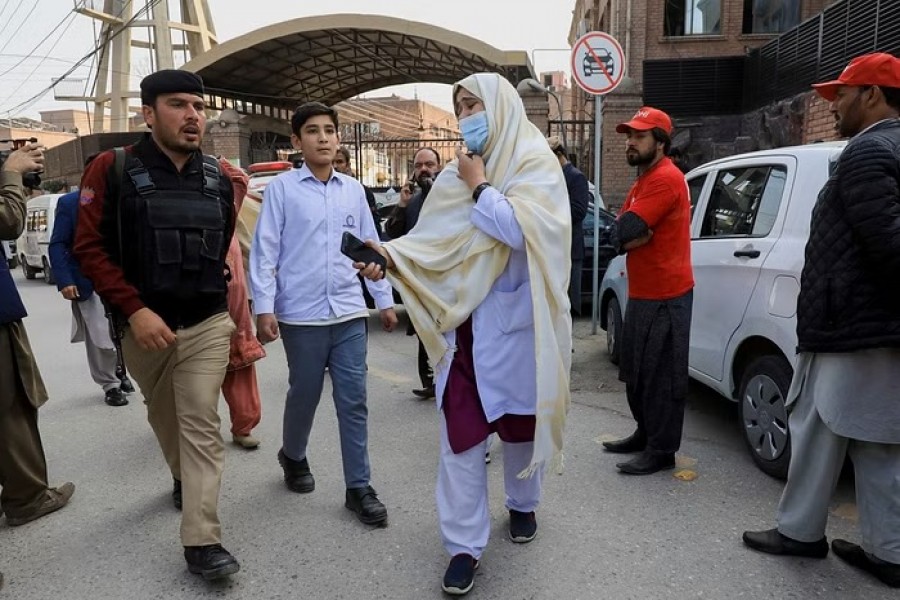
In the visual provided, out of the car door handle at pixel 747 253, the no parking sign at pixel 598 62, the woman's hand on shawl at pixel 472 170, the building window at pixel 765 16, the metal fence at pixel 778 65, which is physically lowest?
the car door handle at pixel 747 253

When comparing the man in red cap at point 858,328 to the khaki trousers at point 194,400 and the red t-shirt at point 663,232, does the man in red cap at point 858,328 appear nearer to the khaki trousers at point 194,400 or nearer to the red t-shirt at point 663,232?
the red t-shirt at point 663,232

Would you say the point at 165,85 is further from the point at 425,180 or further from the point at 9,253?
the point at 9,253

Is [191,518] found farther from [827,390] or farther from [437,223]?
[827,390]

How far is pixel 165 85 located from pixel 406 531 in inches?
87.9

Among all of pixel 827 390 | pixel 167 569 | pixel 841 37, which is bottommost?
pixel 167 569

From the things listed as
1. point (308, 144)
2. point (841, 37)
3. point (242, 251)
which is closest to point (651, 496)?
point (308, 144)

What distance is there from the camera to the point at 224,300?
3027mm

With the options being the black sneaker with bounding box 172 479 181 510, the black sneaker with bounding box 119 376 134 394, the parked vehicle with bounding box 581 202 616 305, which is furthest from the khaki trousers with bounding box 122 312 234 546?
the parked vehicle with bounding box 581 202 616 305

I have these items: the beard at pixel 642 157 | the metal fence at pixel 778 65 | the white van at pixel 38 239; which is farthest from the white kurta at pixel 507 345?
the white van at pixel 38 239

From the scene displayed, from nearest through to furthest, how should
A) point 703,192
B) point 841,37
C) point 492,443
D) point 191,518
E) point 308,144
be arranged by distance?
point 191,518
point 308,144
point 492,443
point 703,192
point 841,37

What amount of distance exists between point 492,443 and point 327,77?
22870mm

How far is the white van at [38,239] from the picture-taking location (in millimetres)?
15320

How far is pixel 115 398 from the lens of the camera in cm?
544

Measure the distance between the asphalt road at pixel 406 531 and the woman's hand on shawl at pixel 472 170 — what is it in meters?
1.61
